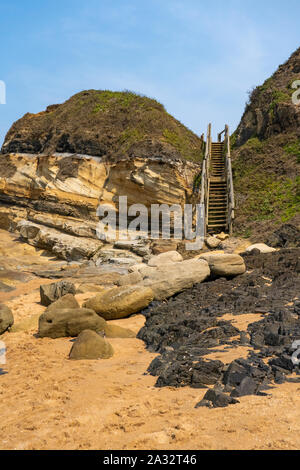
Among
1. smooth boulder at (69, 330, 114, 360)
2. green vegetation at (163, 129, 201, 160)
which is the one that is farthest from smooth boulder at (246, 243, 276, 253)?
green vegetation at (163, 129, 201, 160)

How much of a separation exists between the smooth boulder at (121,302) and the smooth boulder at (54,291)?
1264mm

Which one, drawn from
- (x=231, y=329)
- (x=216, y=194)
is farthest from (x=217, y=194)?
(x=231, y=329)

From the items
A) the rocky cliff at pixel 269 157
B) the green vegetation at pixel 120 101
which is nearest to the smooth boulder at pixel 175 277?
the rocky cliff at pixel 269 157

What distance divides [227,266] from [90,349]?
15.3ft

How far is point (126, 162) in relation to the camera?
17.3m

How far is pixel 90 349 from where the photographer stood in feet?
17.7

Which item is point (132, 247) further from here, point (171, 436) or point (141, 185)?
point (171, 436)

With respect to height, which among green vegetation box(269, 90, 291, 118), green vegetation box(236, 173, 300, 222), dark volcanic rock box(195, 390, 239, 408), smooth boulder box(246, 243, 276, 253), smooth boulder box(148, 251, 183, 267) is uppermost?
green vegetation box(269, 90, 291, 118)

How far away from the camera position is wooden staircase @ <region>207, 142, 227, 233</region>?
1648 centimetres

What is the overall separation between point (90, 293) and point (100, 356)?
14.2 feet

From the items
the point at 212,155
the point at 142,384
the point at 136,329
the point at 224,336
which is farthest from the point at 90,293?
the point at 212,155

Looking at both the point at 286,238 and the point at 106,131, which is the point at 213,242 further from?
the point at 106,131

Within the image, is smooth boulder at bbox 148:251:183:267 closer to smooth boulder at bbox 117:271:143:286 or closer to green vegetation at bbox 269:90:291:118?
smooth boulder at bbox 117:271:143:286

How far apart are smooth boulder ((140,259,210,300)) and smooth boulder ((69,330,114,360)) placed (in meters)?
2.91
